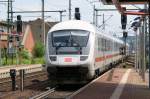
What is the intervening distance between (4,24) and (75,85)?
68124 millimetres

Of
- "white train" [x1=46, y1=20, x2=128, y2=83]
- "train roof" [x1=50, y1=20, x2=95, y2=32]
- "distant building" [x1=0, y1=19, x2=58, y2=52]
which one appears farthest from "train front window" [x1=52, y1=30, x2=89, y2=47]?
"distant building" [x1=0, y1=19, x2=58, y2=52]

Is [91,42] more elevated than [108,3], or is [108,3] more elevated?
[108,3]

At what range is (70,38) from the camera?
22641 mm

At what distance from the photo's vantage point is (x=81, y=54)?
72.6 ft

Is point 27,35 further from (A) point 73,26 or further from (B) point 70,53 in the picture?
(B) point 70,53

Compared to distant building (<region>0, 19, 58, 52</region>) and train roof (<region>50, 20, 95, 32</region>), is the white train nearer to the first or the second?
train roof (<region>50, 20, 95, 32</region>)

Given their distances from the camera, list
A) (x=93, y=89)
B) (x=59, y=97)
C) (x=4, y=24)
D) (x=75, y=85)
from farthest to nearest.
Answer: (x=4, y=24) < (x=75, y=85) < (x=93, y=89) < (x=59, y=97)

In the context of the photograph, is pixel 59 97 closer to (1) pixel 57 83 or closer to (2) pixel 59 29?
(1) pixel 57 83

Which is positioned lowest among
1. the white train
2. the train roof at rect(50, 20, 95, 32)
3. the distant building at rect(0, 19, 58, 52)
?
the white train

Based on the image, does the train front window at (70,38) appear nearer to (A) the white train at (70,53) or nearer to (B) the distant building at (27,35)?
(A) the white train at (70,53)

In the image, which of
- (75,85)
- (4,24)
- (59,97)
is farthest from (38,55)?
(59,97)

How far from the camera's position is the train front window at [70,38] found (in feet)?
73.7

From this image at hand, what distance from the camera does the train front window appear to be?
2247cm

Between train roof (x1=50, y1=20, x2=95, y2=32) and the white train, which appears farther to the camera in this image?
train roof (x1=50, y1=20, x2=95, y2=32)
